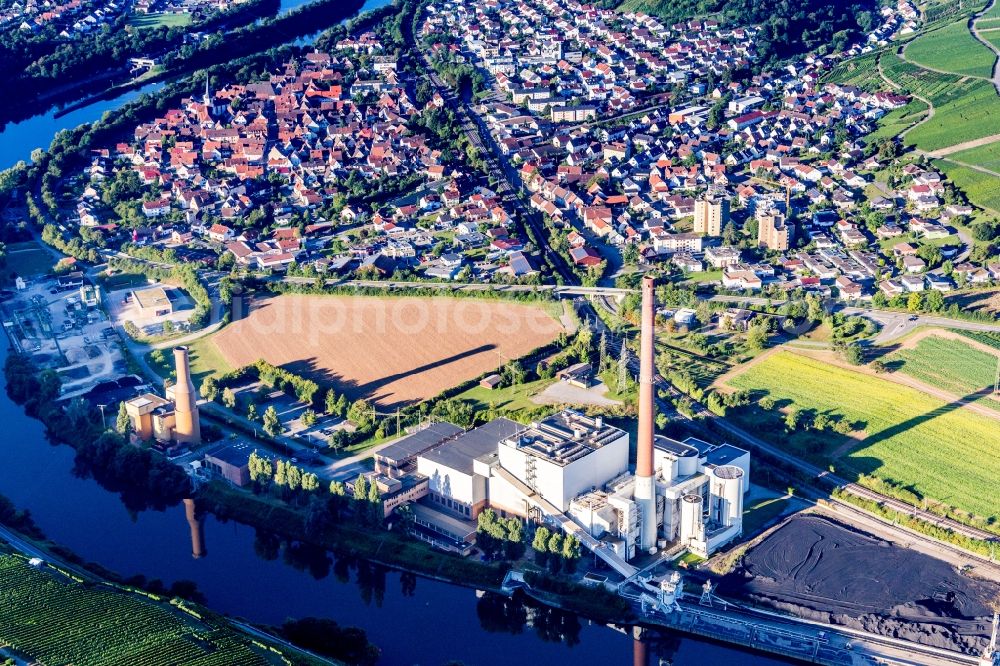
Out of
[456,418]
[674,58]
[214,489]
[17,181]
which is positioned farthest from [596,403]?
[674,58]

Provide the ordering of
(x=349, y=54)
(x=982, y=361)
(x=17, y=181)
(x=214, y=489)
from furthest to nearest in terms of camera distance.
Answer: (x=349, y=54)
(x=17, y=181)
(x=982, y=361)
(x=214, y=489)

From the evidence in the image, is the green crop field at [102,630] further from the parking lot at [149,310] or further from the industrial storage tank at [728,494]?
the parking lot at [149,310]

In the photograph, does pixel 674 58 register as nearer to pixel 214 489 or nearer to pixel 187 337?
pixel 187 337

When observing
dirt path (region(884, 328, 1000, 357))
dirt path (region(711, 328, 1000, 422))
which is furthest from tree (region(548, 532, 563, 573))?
dirt path (region(884, 328, 1000, 357))

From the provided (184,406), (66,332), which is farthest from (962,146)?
(66,332)

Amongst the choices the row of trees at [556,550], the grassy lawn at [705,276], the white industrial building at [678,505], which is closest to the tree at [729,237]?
the grassy lawn at [705,276]

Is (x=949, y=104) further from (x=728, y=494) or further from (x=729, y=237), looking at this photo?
(x=728, y=494)
